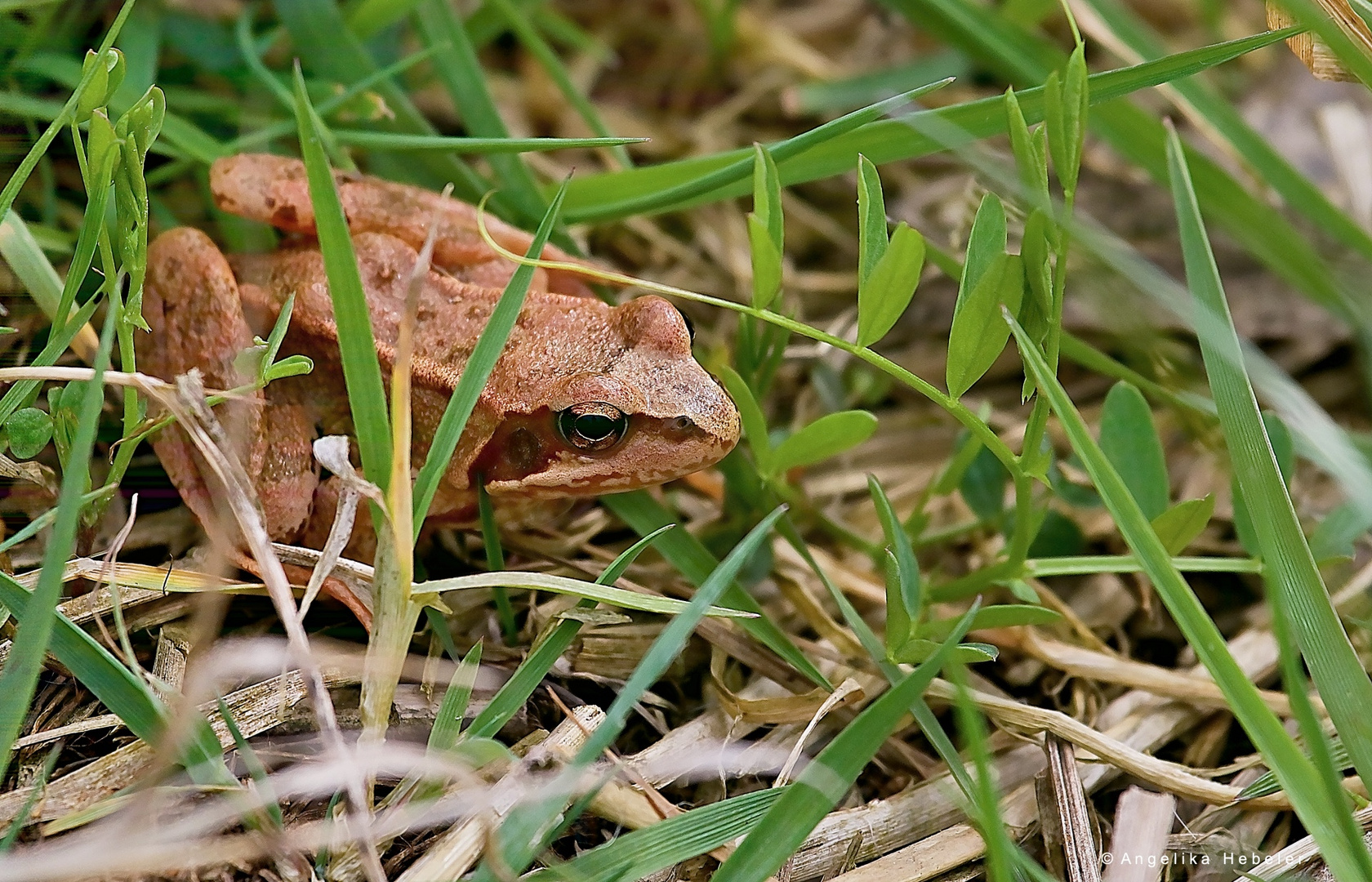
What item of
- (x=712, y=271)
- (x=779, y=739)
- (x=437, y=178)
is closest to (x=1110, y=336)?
(x=712, y=271)

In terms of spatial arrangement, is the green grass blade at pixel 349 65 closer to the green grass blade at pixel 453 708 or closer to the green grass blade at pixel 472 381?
the green grass blade at pixel 472 381

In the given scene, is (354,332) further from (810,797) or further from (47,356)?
(810,797)

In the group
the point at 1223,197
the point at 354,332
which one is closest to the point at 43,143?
the point at 354,332

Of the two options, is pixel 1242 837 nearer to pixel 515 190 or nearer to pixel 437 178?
pixel 515 190

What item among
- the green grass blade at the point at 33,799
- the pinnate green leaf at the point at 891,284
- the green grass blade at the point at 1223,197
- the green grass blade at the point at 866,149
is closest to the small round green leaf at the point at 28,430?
the green grass blade at the point at 33,799

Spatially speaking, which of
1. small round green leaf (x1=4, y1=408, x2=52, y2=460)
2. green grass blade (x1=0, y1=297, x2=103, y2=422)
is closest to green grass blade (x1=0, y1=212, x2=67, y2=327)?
green grass blade (x1=0, y1=297, x2=103, y2=422)

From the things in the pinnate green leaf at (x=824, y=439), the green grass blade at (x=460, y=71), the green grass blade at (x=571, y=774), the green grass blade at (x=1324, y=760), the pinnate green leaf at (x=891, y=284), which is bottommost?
the green grass blade at (x=1324, y=760)

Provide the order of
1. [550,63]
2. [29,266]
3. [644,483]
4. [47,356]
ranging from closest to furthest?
1. [47,356]
2. [29,266]
3. [644,483]
4. [550,63]
